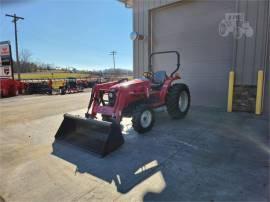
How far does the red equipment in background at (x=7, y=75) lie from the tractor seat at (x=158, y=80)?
9.04m

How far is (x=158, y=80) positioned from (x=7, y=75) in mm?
10314

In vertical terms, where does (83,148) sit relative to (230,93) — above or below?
below

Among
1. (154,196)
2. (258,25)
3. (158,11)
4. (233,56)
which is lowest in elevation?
(154,196)

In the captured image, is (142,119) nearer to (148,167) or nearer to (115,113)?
(115,113)

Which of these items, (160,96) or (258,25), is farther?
(258,25)

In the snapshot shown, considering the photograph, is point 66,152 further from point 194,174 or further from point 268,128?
point 268,128

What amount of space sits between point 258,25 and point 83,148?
16.9ft

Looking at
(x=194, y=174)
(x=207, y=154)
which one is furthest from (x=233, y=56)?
(x=194, y=174)

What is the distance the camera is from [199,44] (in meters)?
6.07

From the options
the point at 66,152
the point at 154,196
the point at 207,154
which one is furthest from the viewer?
the point at 66,152

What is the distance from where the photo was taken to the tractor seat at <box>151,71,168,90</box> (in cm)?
477

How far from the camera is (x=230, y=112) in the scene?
5.38 metres

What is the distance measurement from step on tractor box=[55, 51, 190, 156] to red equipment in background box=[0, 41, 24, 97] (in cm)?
888

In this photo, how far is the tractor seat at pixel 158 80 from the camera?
4.77 meters
